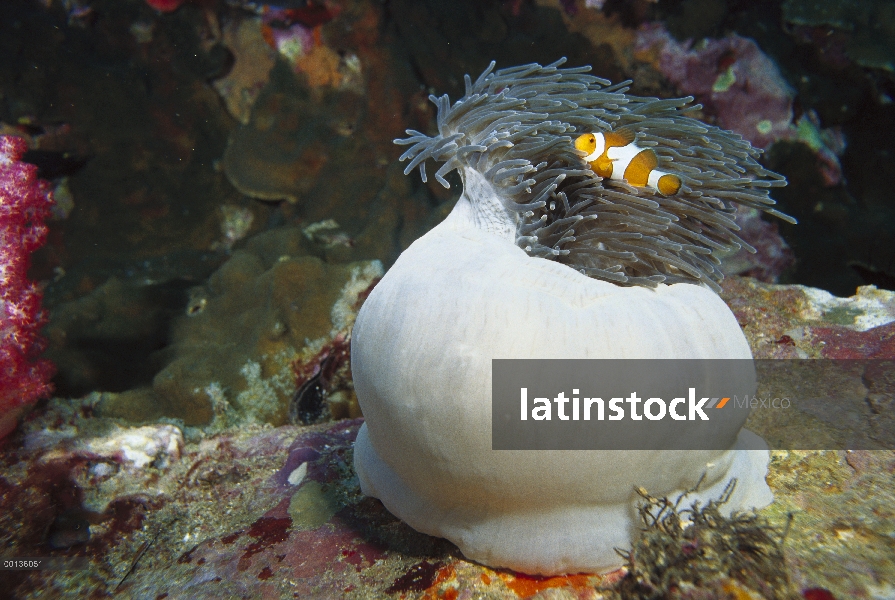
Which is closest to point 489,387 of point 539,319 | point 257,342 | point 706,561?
point 539,319

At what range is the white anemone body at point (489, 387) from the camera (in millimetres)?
1368

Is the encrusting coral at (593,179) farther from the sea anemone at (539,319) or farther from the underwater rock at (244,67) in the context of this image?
the underwater rock at (244,67)

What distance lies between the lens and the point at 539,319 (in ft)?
4.49

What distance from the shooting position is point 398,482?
1722 millimetres

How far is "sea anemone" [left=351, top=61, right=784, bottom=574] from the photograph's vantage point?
1.38 meters

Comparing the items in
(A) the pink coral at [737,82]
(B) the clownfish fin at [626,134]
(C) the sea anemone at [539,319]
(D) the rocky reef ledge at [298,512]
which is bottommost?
(D) the rocky reef ledge at [298,512]

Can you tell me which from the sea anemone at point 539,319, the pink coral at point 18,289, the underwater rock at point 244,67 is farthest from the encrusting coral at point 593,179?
the underwater rock at point 244,67

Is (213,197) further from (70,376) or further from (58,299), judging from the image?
(70,376)

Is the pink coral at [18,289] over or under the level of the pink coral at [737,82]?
under

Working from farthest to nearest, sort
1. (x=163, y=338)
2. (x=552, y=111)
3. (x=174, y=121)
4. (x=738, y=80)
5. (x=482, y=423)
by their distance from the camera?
(x=174, y=121), (x=738, y=80), (x=163, y=338), (x=552, y=111), (x=482, y=423)

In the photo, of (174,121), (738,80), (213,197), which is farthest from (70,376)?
(738,80)

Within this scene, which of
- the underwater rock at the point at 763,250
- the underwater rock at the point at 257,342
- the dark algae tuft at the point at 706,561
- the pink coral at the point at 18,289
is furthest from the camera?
the underwater rock at the point at 763,250

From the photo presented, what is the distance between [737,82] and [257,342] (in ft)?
13.5

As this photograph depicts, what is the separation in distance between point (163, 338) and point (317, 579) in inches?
106
